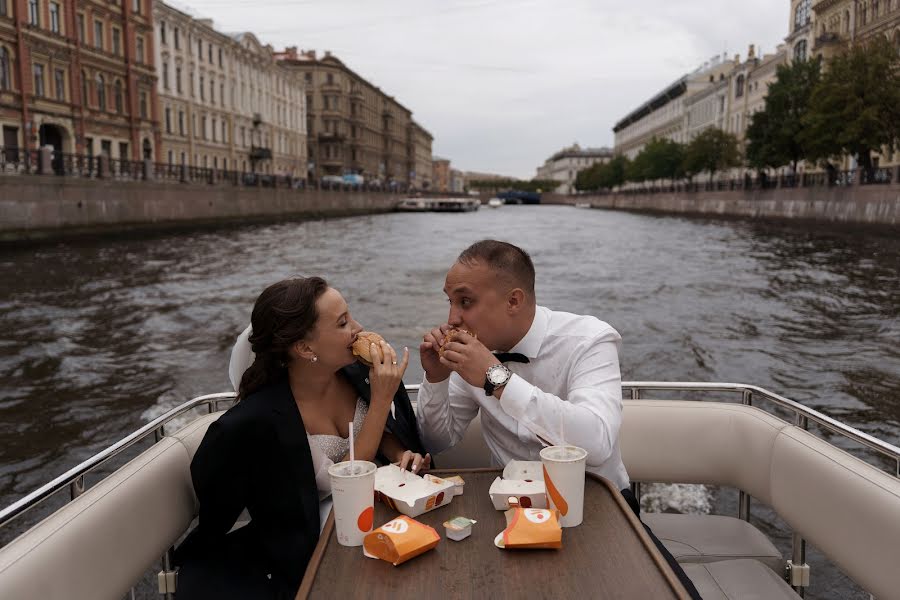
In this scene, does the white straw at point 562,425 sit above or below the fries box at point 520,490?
above

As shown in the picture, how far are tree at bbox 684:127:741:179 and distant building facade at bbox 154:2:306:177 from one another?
3951cm

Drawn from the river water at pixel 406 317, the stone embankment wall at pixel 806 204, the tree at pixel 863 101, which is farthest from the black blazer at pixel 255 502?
the tree at pixel 863 101

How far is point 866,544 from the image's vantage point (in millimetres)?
2283

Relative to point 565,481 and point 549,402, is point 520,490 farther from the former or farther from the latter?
point 549,402

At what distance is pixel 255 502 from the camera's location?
2.48m

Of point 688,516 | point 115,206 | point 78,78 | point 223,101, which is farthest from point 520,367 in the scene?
point 223,101

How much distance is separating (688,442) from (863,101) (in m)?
37.8

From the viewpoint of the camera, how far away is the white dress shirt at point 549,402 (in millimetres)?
2277

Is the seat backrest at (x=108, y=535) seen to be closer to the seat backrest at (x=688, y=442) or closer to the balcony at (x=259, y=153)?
the seat backrest at (x=688, y=442)

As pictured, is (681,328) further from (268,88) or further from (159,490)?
(268,88)

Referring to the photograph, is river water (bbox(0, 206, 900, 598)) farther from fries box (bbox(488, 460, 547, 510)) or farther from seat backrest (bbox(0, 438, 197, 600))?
seat backrest (bbox(0, 438, 197, 600))

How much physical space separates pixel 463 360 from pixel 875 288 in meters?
17.4

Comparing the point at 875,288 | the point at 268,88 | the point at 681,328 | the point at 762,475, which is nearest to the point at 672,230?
the point at 875,288

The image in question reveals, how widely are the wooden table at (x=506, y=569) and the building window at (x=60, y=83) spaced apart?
136 feet
